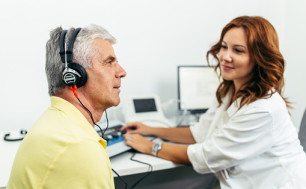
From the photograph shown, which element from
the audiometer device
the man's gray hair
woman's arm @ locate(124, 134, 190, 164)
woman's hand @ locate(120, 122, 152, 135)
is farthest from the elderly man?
the audiometer device

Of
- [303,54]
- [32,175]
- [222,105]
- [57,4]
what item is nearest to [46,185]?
[32,175]

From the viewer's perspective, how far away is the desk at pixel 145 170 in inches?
36.4

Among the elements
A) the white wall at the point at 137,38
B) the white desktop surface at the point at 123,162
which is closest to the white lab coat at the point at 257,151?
the white desktop surface at the point at 123,162

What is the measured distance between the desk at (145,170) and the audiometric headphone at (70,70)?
44cm

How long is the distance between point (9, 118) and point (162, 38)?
1109mm

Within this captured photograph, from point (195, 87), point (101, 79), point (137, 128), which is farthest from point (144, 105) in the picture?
point (101, 79)

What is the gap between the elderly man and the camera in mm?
493

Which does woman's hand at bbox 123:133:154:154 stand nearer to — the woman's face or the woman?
the woman

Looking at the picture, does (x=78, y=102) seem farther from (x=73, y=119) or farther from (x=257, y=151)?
(x=257, y=151)

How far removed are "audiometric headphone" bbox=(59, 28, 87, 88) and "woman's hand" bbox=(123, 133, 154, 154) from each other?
55 centimetres

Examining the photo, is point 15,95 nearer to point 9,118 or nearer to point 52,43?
point 9,118

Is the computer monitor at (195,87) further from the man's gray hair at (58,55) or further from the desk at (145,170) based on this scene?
the man's gray hair at (58,55)

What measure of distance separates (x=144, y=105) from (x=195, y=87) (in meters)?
0.41

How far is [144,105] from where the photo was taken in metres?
1.54
